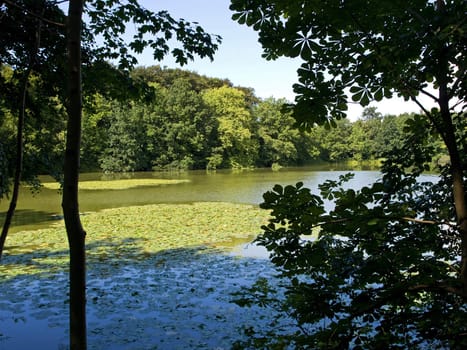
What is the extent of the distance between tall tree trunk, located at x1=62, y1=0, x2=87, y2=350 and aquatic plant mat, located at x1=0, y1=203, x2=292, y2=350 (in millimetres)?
2194

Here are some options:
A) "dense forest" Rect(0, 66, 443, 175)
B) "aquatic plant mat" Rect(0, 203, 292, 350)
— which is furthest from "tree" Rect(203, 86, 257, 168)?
"aquatic plant mat" Rect(0, 203, 292, 350)

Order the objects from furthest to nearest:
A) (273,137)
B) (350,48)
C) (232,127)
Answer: (273,137) < (232,127) < (350,48)

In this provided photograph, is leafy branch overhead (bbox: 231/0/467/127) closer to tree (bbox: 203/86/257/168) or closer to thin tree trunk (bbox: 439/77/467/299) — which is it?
thin tree trunk (bbox: 439/77/467/299)

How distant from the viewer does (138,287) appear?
5047 mm

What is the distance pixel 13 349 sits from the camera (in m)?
3.54

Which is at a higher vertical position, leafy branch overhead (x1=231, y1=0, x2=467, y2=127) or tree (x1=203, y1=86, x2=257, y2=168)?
tree (x1=203, y1=86, x2=257, y2=168)

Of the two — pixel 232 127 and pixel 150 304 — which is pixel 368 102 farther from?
pixel 232 127

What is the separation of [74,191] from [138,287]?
388cm

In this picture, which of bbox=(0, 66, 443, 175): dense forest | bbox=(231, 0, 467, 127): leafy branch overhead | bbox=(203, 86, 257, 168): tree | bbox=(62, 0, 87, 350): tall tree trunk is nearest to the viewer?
bbox=(231, 0, 467, 127): leafy branch overhead

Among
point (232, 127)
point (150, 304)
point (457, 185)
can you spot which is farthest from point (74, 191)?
point (232, 127)

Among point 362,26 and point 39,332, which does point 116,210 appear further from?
point 362,26

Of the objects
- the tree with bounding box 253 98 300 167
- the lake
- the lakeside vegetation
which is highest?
the tree with bounding box 253 98 300 167

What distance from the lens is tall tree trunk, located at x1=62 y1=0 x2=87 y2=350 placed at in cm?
147

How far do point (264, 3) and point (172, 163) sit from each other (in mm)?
33321
